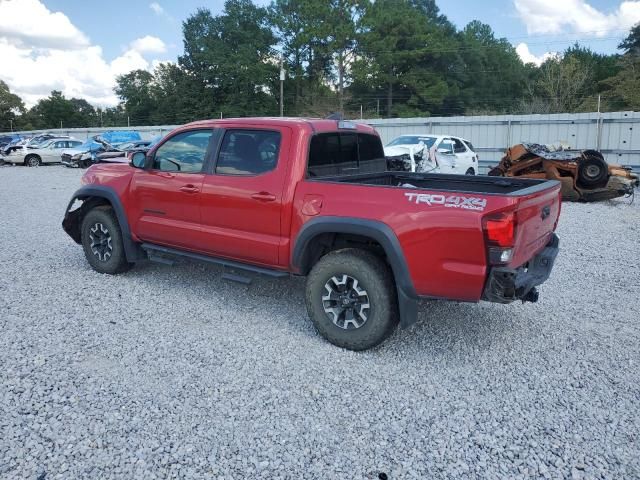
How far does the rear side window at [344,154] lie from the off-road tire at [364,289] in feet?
2.98

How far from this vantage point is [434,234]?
369cm

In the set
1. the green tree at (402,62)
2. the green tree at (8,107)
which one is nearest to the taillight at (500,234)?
the green tree at (402,62)

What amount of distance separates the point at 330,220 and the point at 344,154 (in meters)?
1.21

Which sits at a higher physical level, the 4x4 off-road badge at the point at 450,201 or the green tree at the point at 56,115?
the green tree at the point at 56,115

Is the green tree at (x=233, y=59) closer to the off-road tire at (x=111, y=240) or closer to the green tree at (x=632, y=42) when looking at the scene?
the green tree at (x=632, y=42)

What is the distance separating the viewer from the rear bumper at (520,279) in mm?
3604

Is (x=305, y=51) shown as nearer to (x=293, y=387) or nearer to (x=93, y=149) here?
(x=93, y=149)

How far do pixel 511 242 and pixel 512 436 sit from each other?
1.23 meters

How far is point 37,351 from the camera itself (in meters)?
4.13

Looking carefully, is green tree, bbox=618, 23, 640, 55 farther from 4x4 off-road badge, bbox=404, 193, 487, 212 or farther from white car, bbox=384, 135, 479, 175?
4x4 off-road badge, bbox=404, 193, 487, 212

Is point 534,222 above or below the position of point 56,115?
below

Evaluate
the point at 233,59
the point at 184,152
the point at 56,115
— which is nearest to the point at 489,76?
the point at 233,59

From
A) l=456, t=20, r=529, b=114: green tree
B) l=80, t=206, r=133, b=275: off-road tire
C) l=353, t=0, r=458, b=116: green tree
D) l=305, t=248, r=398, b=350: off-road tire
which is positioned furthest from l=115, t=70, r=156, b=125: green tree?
l=305, t=248, r=398, b=350: off-road tire

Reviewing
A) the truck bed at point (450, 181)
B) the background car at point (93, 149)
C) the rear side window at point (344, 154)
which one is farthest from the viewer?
the background car at point (93, 149)
